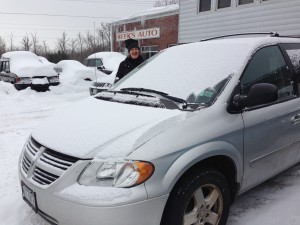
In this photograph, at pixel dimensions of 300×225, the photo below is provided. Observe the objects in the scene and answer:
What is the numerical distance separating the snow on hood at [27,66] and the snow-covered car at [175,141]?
32.7ft

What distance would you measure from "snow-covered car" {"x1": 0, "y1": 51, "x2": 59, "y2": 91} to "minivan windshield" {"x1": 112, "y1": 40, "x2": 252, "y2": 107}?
962cm

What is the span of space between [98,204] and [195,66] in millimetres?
1687

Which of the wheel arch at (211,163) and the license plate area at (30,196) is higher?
the wheel arch at (211,163)

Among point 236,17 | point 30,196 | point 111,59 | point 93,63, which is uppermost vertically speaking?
point 236,17

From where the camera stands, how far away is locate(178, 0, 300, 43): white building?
9305 millimetres

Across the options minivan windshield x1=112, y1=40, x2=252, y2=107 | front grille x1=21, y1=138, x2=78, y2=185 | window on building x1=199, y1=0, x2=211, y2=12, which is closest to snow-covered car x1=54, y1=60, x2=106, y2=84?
window on building x1=199, y1=0, x2=211, y2=12

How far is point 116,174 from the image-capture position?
Result: 2.15 meters

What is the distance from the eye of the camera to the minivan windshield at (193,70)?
2844 mm

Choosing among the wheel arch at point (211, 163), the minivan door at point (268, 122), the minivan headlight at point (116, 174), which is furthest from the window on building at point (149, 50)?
the minivan headlight at point (116, 174)

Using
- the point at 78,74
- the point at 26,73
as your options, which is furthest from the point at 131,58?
the point at 78,74

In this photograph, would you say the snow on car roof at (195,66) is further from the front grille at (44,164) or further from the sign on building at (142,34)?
the sign on building at (142,34)

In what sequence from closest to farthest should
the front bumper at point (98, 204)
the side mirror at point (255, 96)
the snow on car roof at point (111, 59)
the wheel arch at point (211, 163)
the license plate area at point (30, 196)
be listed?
the front bumper at point (98, 204), the wheel arch at point (211, 163), the license plate area at point (30, 196), the side mirror at point (255, 96), the snow on car roof at point (111, 59)

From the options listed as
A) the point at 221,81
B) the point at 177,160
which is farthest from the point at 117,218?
the point at 221,81

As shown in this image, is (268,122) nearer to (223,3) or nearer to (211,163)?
(211,163)
